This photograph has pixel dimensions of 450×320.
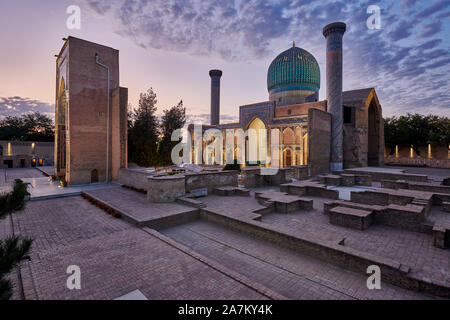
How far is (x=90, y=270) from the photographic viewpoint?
3.76 meters

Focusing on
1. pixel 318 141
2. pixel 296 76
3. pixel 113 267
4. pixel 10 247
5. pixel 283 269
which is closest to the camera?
pixel 10 247

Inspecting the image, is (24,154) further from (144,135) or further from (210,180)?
(210,180)

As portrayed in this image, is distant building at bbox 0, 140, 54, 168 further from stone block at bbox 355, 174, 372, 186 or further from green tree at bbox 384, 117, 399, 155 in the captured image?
green tree at bbox 384, 117, 399, 155

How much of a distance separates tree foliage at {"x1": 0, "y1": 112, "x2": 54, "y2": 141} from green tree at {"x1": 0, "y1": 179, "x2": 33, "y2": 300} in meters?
41.2

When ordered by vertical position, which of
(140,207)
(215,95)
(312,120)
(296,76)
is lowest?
(140,207)

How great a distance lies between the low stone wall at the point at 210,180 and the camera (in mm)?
9328

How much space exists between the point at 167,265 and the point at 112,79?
14091 mm

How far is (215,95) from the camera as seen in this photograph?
3541 cm

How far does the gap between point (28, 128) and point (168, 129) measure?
32343 mm

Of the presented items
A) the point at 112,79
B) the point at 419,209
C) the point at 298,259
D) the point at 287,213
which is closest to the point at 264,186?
the point at 287,213

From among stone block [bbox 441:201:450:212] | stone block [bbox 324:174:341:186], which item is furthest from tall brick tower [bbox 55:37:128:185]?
stone block [bbox 441:201:450:212]

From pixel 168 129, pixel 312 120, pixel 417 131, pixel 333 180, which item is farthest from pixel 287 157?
pixel 417 131

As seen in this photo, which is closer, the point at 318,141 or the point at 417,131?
the point at 318,141

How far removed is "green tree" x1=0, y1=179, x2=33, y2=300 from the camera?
1.84 metres
